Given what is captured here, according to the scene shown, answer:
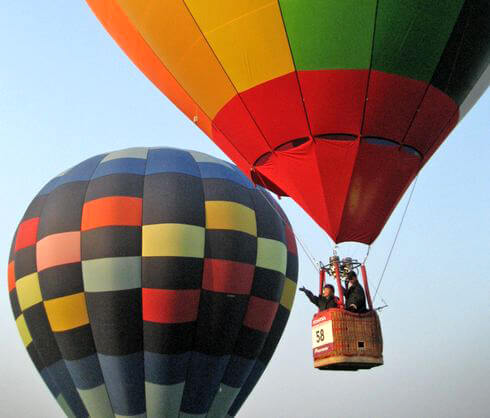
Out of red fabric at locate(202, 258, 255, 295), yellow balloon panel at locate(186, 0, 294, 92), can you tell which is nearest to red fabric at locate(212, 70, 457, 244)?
yellow balloon panel at locate(186, 0, 294, 92)

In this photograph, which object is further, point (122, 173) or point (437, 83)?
point (122, 173)

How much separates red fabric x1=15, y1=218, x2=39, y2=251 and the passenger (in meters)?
6.19

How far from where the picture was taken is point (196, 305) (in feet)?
31.3

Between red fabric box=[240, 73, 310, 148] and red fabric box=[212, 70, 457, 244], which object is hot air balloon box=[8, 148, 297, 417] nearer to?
red fabric box=[212, 70, 457, 244]

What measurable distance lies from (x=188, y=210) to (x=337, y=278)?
4.46 m

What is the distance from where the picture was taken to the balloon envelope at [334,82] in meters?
5.63

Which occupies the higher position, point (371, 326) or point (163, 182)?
point (163, 182)

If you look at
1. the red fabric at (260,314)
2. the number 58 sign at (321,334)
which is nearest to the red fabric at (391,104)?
the number 58 sign at (321,334)

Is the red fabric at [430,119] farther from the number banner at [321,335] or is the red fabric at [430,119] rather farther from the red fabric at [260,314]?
the red fabric at [260,314]

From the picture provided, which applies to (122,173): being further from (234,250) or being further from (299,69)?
(299,69)

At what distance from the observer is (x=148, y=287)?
30.7 ft

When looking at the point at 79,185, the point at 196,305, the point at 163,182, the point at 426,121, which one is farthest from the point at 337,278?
the point at 79,185

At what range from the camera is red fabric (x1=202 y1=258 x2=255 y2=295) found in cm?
964

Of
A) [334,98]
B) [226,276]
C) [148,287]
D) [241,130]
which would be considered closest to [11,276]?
[148,287]
